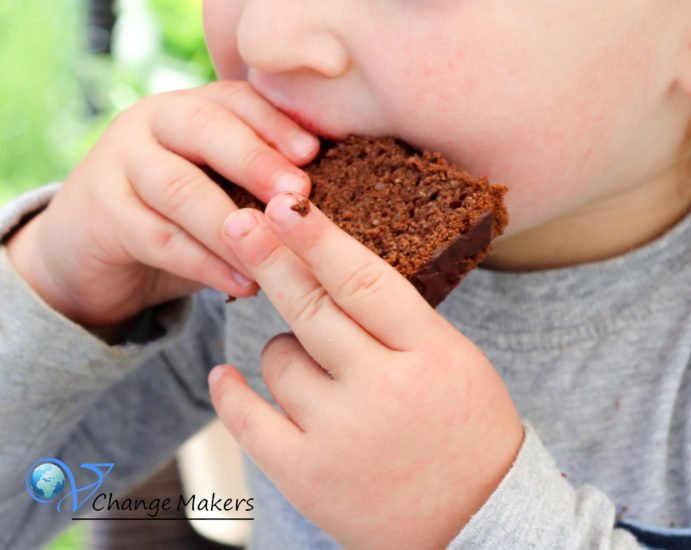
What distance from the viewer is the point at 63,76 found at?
3082 mm

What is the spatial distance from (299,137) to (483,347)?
396 mm

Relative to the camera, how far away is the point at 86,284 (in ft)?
3.43

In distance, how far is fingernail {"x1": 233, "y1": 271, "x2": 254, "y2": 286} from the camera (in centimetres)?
88

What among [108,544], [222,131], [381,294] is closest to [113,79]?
[108,544]

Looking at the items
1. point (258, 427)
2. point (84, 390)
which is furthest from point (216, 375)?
point (84, 390)

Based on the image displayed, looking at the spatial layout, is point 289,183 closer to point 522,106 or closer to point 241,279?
point 241,279

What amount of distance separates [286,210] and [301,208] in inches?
0.5

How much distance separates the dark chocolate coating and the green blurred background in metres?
1.80

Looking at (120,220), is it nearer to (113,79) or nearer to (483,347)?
(483,347)

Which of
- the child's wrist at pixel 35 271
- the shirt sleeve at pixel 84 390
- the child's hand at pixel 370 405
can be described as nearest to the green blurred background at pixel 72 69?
the shirt sleeve at pixel 84 390

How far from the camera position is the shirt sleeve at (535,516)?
77cm

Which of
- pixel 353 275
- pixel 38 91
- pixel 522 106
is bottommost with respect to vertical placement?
pixel 38 91

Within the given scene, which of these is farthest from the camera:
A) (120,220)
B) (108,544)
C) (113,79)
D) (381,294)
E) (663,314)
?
(113,79)

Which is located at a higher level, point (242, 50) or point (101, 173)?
point (242, 50)
